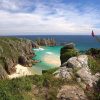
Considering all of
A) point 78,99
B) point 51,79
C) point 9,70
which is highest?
point 51,79

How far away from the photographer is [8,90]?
1609 cm

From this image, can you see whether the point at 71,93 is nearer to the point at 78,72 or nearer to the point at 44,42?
the point at 78,72

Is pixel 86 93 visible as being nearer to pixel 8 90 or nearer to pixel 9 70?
pixel 8 90

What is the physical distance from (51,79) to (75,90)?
6.61 ft

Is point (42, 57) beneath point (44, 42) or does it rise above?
beneath

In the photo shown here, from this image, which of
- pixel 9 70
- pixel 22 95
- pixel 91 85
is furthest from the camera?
pixel 9 70

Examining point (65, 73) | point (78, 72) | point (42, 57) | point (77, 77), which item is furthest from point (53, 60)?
point (77, 77)

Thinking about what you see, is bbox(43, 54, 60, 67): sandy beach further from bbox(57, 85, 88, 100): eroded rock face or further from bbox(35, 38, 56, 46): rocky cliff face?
bbox(35, 38, 56, 46): rocky cliff face

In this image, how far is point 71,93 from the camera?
16766 mm

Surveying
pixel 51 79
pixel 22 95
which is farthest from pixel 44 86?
pixel 22 95

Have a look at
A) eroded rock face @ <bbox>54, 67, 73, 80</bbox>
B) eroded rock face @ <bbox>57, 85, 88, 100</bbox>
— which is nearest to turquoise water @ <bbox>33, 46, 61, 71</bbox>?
eroded rock face @ <bbox>54, 67, 73, 80</bbox>

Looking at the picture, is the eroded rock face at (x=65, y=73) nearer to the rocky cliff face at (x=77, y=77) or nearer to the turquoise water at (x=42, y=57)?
the rocky cliff face at (x=77, y=77)

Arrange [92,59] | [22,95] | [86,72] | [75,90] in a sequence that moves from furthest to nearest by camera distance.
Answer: [92,59] < [86,72] < [75,90] < [22,95]

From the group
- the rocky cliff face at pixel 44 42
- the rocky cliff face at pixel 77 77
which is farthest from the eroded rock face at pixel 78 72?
the rocky cliff face at pixel 44 42
